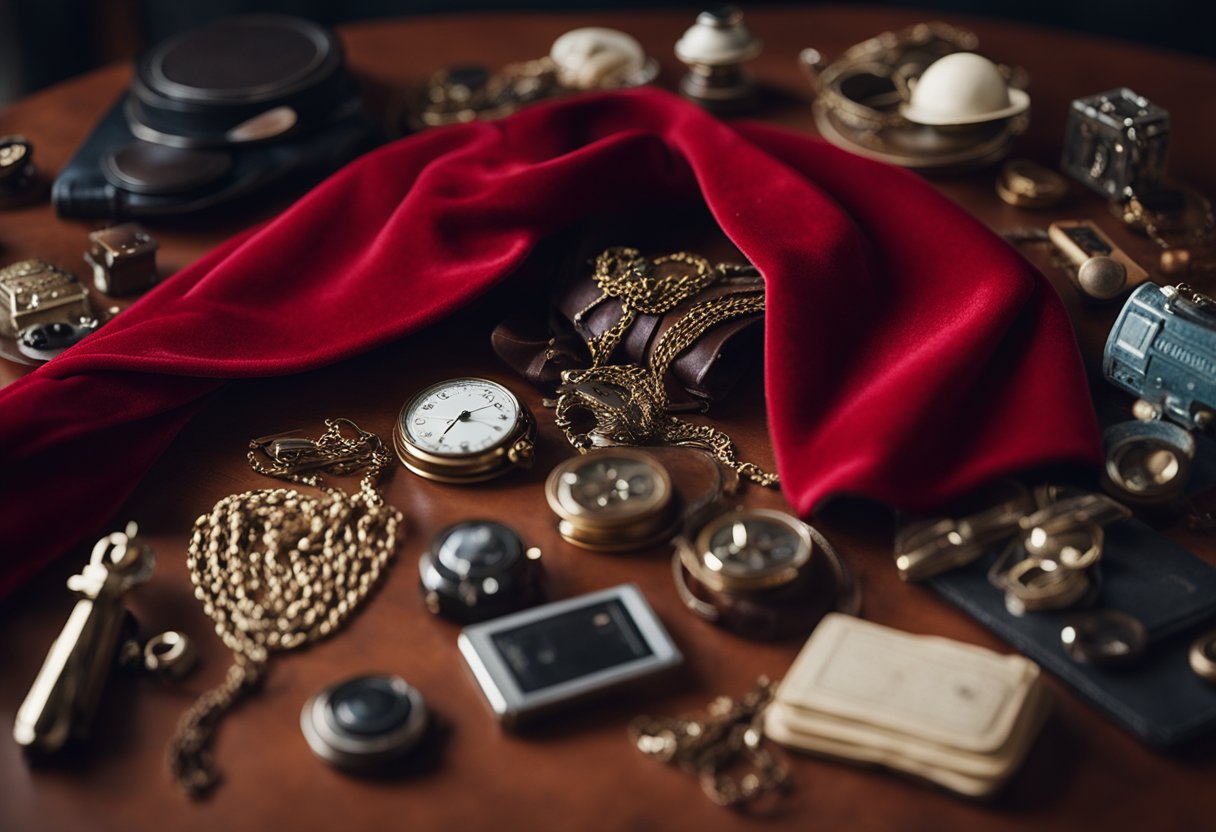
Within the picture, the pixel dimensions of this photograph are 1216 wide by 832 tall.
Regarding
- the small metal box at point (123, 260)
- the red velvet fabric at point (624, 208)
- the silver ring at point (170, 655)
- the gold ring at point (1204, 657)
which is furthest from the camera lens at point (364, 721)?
the small metal box at point (123, 260)

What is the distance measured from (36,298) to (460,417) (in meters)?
0.51

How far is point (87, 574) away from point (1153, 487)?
0.89m

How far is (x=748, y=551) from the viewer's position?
109 centimetres

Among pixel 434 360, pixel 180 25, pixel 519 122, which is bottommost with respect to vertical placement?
pixel 180 25

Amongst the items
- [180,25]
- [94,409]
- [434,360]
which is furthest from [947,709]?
[180,25]

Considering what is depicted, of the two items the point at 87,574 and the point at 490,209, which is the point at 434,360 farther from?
the point at 87,574

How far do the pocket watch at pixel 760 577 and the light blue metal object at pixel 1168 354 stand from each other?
1.19ft

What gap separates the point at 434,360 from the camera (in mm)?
1418

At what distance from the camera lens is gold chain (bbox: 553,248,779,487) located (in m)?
0.37

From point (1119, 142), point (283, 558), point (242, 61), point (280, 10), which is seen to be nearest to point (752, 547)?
point (283, 558)

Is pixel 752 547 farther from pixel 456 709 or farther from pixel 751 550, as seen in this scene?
pixel 456 709

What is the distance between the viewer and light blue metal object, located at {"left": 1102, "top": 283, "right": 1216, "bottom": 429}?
3.95ft

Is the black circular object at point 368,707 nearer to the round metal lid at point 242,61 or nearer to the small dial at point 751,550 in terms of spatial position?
the small dial at point 751,550

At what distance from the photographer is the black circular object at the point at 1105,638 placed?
1.01 metres
